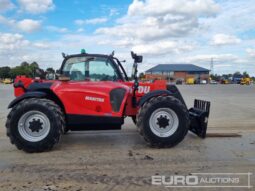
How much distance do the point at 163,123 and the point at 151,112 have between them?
1.19 feet

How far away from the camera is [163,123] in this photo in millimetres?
7988

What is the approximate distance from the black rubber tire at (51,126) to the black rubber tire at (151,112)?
167cm

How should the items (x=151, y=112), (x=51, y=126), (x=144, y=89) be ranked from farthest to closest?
(x=144, y=89) < (x=151, y=112) < (x=51, y=126)

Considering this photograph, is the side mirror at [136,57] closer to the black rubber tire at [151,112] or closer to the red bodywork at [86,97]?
the red bodywork at [86,97]

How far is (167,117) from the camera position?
806cm

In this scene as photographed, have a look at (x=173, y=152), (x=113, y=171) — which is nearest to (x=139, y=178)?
(x=113, y=171)

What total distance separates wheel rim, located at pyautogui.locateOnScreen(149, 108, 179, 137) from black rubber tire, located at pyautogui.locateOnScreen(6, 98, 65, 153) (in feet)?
6.27

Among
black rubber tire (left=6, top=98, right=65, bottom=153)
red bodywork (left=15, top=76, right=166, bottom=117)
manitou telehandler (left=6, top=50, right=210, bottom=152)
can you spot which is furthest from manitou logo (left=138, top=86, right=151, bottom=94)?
black rubber tire (left=6, top=98, right=65, bottom=153)

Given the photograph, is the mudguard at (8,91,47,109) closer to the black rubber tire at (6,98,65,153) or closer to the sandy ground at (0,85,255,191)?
the black rubber tire at (6,98,65,153)

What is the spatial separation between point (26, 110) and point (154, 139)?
2.68 m

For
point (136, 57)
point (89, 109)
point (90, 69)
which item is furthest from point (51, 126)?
point (136, 57)

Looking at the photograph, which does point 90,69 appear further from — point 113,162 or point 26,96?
point 113,162

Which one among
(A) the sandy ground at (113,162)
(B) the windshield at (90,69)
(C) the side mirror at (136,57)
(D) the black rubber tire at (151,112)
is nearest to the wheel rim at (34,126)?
(A) the sandy ground at (113,162)

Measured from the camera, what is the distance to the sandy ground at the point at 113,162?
221 inches
